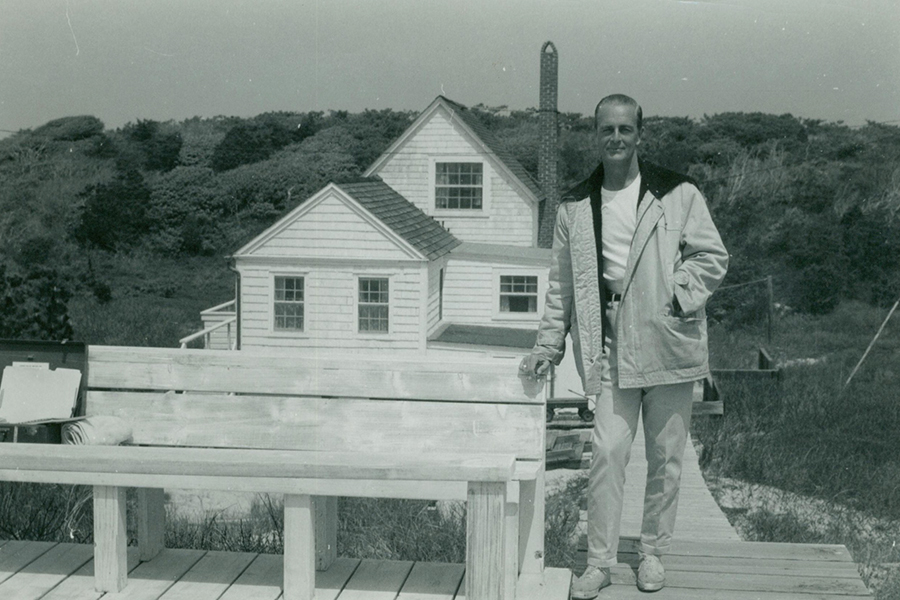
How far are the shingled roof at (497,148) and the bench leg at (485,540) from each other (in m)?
21.6

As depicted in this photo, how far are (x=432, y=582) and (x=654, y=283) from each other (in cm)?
111

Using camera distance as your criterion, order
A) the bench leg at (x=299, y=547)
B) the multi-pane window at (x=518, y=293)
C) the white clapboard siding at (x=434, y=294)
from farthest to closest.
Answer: the multi-pane window at (x=518, y=293)
the white clapboard siding at (x=434, y=294)
the bench leg at (x=299, y=547)

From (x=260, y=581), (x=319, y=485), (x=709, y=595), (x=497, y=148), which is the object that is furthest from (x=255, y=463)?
(x=497, y=148)

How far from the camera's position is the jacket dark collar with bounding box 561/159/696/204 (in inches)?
126

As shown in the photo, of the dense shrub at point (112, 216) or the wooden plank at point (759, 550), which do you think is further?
the dense shrub at point (112, 216)

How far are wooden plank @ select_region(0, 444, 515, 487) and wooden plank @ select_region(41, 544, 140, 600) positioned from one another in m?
0.37

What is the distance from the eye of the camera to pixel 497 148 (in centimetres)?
2472

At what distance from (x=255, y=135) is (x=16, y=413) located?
101ft

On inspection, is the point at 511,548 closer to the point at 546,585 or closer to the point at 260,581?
the point at 546,585

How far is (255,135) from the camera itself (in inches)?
1339

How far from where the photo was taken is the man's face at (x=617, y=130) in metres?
3.15

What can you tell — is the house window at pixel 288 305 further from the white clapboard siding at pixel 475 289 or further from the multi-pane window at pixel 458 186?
the multi-pane window at pixel 458 186

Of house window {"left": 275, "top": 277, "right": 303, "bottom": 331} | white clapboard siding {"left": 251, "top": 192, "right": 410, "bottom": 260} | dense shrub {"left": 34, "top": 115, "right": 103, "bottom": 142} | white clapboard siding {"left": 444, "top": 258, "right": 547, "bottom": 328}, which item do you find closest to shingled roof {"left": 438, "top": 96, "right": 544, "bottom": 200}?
white clapboard siding {"left": 444, "top": 258, "right": 547, "bottom": 328}

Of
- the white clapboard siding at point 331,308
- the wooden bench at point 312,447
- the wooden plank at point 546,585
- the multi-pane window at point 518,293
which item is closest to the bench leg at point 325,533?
the wooden bench at point 312,447
